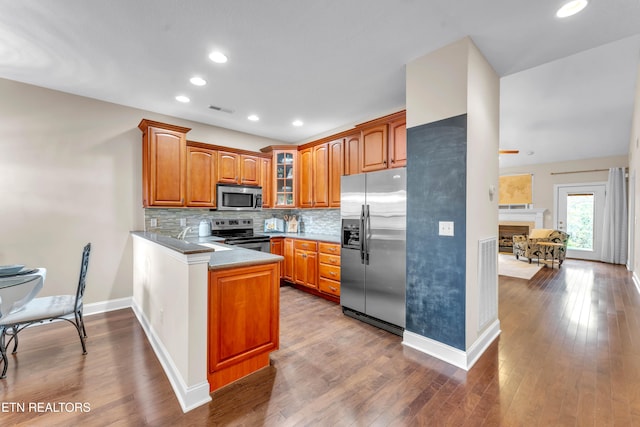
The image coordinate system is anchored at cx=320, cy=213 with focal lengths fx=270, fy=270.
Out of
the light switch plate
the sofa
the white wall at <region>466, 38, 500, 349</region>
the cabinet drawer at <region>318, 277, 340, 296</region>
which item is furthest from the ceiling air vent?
the sofa

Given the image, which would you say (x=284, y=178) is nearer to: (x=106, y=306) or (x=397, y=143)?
(x=397, y=143)

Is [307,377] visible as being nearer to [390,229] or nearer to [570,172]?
[390,229]

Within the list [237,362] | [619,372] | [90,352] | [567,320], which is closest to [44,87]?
[90,352]

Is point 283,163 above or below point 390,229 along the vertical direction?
above

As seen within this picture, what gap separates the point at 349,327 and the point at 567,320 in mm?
2620

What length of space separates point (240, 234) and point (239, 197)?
2.10 ft

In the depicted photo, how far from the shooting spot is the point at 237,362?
203cm

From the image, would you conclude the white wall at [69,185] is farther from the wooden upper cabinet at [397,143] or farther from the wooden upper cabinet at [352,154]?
the wooden upper cabinet at [397,143]

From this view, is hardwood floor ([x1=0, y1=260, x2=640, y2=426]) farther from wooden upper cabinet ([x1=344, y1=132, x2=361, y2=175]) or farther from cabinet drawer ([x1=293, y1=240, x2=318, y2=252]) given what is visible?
wooden upper cabinet ([x1=344, y1=132, x2=361, y2=175])

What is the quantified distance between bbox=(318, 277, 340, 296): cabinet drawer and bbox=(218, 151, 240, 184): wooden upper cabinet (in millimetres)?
2140

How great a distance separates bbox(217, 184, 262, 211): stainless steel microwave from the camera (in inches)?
167

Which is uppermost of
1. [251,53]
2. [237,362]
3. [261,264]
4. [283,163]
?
[251,53]

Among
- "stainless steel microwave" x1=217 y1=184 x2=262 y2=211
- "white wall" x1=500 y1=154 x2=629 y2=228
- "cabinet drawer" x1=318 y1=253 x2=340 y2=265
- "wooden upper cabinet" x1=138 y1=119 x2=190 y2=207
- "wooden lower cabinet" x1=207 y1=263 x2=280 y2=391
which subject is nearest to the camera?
"wooden lower cabinet" x1=207 y1=263 x2=280 y2=391

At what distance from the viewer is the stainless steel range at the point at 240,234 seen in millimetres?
4133
